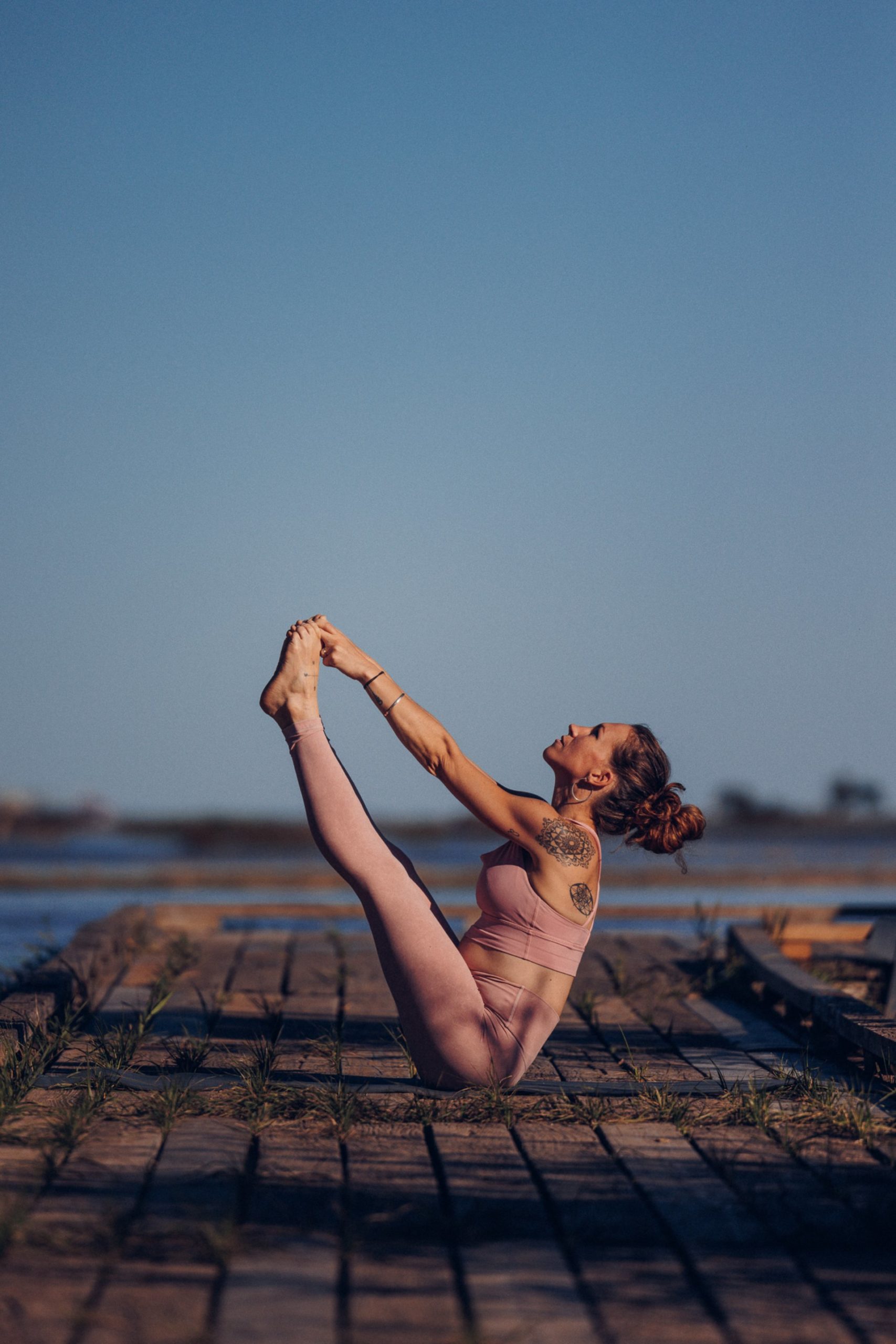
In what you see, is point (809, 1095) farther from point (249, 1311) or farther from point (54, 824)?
point (54, 824)

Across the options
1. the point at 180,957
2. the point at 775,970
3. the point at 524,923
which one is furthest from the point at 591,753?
the point at 180,957

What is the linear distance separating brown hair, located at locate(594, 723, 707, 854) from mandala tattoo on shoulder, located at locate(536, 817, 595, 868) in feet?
0.49

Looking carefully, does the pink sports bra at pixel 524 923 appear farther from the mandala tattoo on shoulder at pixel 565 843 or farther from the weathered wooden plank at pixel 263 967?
the weathered wooden plank at pixel 263 967

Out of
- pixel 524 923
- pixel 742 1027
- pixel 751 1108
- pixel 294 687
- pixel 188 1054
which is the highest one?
pixel 294 687

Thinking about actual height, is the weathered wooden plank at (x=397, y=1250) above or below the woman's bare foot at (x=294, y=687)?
below

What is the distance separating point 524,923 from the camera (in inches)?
151

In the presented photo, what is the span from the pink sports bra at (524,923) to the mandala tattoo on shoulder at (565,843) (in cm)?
4

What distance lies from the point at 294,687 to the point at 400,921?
2.58 feet

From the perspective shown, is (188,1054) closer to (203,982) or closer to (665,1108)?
(665,1108)

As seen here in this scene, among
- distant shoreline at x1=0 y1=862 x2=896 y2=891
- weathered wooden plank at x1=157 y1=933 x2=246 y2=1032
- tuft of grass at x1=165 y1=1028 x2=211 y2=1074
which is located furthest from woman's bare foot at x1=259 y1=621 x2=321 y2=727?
distant shoreline at x1=0 y1=862 x2=896 y2=891

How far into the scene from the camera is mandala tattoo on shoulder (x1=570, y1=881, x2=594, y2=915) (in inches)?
151

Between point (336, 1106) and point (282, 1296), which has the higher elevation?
point (282, 1296)

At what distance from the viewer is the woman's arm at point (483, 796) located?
3.81 meters

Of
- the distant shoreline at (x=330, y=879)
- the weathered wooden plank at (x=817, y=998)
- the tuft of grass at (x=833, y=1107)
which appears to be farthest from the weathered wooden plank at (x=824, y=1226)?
the distant shoreline at (x=330, y=879)
